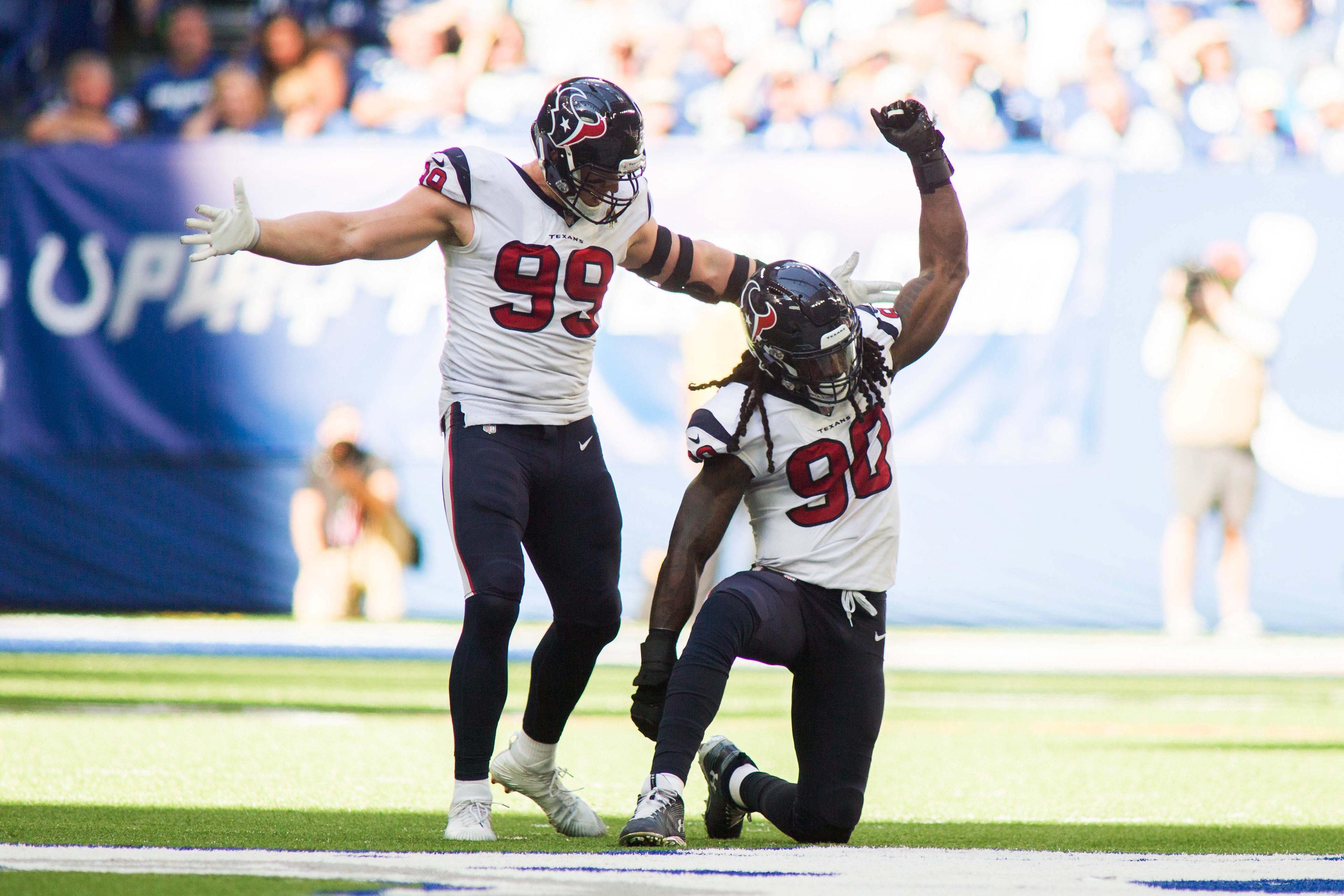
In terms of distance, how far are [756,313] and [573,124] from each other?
23.1 inches

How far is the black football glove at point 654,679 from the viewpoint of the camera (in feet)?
11.3

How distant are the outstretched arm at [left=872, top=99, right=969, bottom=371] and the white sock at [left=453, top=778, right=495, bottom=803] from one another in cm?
137

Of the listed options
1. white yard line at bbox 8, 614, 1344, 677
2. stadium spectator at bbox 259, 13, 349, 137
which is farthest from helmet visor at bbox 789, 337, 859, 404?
stadium spectator at bbox 259, 13, 349, 137

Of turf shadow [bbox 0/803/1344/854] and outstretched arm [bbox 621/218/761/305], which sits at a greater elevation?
outstretched arm [bbox 621/218/761/305]

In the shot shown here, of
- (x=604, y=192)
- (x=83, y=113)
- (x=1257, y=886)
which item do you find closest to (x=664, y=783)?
(x=1257, y=886)

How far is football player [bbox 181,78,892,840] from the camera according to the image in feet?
11.5

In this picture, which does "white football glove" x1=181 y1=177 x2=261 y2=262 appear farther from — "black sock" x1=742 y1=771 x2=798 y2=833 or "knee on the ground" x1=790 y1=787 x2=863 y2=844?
"knee on the ground" x1=790 y1=787 x2=863 y2=844

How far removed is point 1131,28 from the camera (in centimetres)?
1095

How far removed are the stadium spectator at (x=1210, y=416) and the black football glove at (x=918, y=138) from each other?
20.1 ft

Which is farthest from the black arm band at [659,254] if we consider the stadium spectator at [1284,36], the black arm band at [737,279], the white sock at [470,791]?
the stadium spectator at [1284,36]

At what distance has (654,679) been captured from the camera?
343 cm

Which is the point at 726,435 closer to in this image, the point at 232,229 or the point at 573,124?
the point at 573,124

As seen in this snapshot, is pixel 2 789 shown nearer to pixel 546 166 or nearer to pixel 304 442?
pixel 546 166

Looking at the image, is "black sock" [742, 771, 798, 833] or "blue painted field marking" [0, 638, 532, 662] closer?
"black sock" [742, 771, 798, 833]
